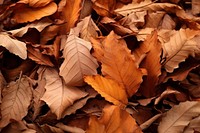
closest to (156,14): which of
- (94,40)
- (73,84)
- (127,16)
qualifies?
(127,16)

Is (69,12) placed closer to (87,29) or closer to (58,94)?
(87,29)

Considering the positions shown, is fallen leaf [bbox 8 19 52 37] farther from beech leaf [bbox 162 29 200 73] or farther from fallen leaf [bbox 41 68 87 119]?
beech leaf [bbox 162 29 200 73]

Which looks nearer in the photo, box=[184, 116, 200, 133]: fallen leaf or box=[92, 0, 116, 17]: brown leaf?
box=[184, 116, 200, 133]: fallen leaf

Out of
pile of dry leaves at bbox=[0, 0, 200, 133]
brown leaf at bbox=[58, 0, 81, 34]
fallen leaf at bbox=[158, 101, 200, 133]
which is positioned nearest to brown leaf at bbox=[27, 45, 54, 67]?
pile of dry leaves at bbox=[0, 0, 200, 133]

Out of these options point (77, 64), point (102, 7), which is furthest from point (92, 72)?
point (102, 7)

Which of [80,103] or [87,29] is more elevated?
[87,29]
